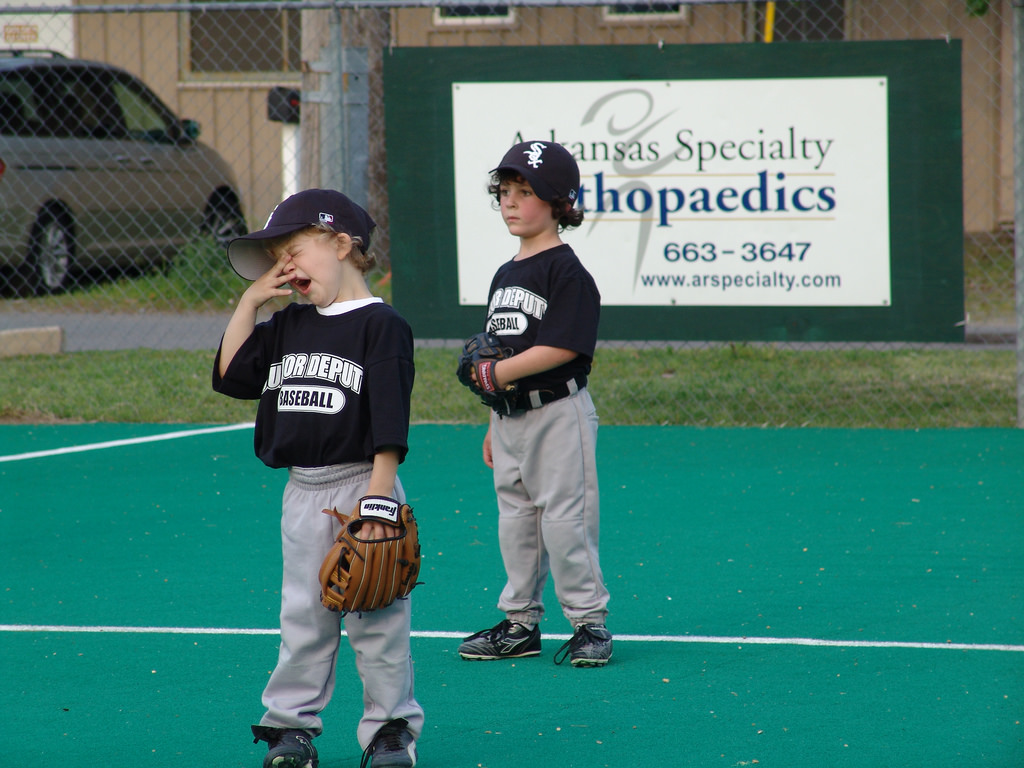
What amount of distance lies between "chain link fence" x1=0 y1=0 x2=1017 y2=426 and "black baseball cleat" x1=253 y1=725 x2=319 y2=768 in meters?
5.51

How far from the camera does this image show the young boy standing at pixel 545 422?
4.34m

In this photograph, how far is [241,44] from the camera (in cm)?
1866

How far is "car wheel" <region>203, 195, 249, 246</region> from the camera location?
46.7 ft

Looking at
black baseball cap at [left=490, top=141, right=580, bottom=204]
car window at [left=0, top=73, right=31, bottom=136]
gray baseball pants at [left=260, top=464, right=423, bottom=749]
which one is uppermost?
car window at [left=0, top=73, right=31, bottom=136]

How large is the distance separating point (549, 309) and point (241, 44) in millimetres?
15495

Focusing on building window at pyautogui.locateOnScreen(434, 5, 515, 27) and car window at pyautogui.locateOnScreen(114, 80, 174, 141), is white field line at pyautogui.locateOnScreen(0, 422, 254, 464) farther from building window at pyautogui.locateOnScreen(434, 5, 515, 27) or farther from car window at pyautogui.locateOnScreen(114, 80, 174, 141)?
building window at pyautogui.locateOnScreen(434, 5, 515, 27)

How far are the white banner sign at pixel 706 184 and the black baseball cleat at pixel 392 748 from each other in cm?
549

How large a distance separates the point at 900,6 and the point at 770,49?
892cm

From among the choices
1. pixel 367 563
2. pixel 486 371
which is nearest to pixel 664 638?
pixel 486 371

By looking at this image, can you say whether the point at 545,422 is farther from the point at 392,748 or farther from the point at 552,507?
the point at 392,748

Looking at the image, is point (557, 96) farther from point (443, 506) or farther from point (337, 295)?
point (337, 295)

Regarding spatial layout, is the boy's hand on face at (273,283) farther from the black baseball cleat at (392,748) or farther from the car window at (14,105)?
the car window at (14,105)

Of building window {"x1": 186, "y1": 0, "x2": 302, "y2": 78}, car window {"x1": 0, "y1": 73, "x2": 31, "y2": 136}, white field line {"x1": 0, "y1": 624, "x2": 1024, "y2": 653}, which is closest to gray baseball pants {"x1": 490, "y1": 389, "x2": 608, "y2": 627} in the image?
white field line {"x1": 0, "y1": 624, "x2": 1024, "y2": 653}

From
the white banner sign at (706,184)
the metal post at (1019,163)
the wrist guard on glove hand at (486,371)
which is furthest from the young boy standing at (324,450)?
the metal post at (1019,163)
